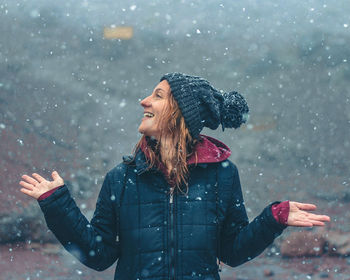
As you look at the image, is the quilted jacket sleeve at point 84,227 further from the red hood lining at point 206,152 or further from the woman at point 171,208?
the red hood lining at point 206,152

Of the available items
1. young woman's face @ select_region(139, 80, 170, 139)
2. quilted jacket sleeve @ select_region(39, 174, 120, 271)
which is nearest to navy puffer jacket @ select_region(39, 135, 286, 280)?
quilted jacket sleeve @ select_region(39, 174, 120, 271)

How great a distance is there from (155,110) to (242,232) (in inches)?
26.9

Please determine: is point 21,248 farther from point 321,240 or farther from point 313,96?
point 313,96

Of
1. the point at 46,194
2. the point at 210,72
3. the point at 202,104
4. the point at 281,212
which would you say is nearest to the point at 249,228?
the point at 281,212

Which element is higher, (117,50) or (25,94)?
(117,50)

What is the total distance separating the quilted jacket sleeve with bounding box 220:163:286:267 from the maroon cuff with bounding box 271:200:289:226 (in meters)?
0.02

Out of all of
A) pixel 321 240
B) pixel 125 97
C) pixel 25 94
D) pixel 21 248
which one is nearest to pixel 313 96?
pixel 321 240

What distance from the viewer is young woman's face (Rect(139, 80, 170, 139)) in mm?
1987

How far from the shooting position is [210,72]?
21.9 feet

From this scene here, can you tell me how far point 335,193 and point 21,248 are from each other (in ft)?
14.9

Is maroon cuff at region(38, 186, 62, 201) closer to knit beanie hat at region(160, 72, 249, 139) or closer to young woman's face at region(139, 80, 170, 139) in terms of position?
young woman's face at region(139, 80, 170, 139)

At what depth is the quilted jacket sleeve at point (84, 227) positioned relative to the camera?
1766mm

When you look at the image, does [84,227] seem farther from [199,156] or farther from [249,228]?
[249,228]

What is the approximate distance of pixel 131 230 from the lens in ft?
6.16
